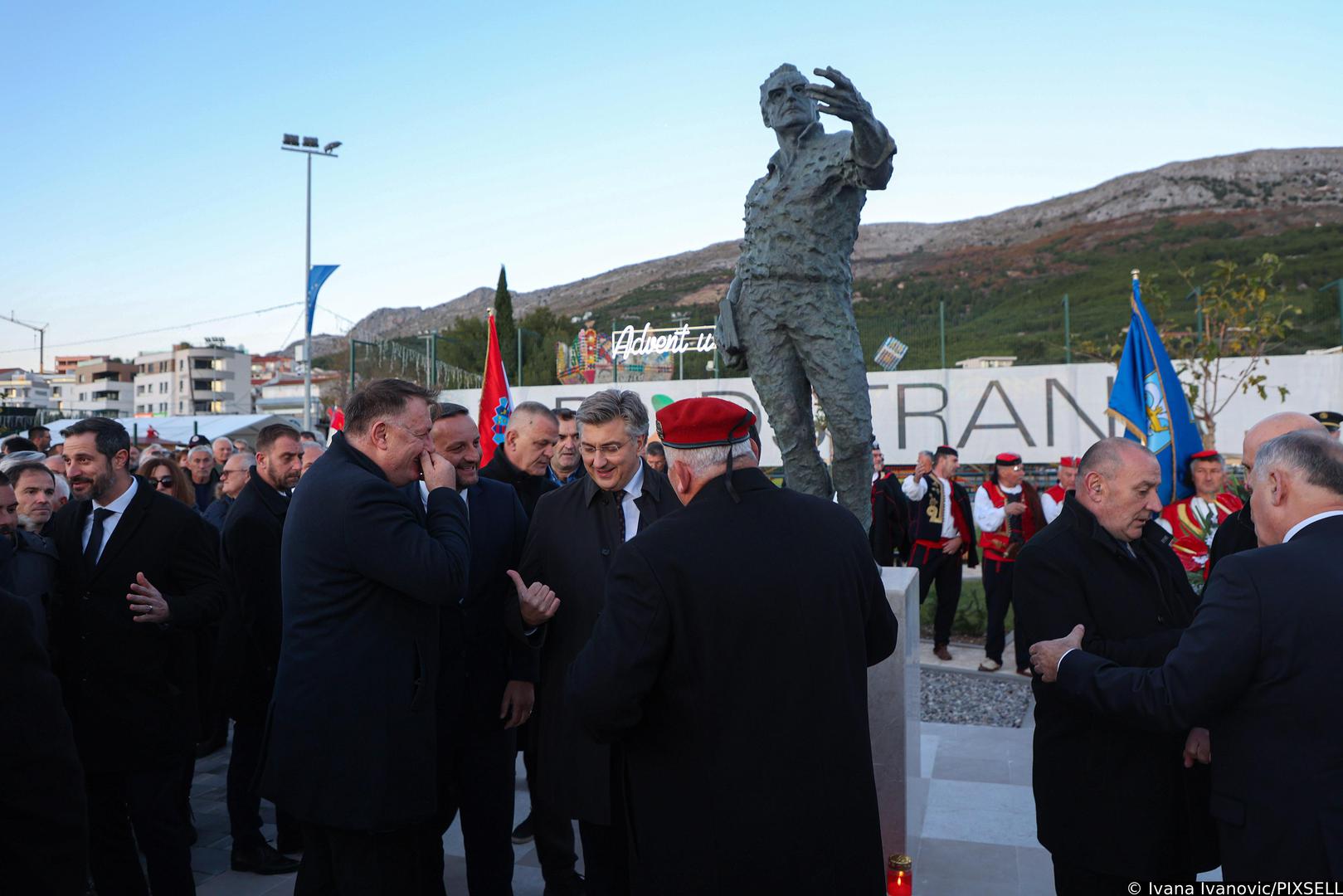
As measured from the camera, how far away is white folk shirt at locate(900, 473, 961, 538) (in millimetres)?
8398

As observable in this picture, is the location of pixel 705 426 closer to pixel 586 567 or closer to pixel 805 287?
pixel 586 567

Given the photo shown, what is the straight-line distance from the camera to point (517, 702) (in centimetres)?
334

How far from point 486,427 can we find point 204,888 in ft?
19.0

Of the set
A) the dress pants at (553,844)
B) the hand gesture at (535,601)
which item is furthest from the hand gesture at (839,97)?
the dress pants at (553,844)

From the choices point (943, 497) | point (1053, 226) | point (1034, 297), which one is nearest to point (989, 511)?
point (943, 497)

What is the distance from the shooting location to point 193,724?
3.45 m

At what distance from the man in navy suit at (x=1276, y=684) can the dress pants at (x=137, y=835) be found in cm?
310

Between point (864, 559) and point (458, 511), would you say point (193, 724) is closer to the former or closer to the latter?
point (458, 511)

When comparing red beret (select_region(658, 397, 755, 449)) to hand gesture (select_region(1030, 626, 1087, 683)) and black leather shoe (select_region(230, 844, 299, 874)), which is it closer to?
hand gesture (select_region(1030, 626, 1087, 683))

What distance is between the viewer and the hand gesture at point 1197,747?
2.46 m

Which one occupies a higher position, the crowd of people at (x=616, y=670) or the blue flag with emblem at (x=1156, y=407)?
the blue flag with emblem at (x=1156, y=407)

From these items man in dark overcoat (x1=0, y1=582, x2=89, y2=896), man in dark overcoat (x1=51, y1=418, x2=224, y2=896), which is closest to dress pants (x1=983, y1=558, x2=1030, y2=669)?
man in dark overcoat (x1=51, y1=418, x2=224, y2=896)

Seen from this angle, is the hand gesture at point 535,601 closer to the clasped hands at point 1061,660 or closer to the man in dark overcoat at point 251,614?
the clasped hands at point 1061,660

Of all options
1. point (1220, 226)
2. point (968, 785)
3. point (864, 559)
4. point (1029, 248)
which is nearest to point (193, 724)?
point (864, 559)
